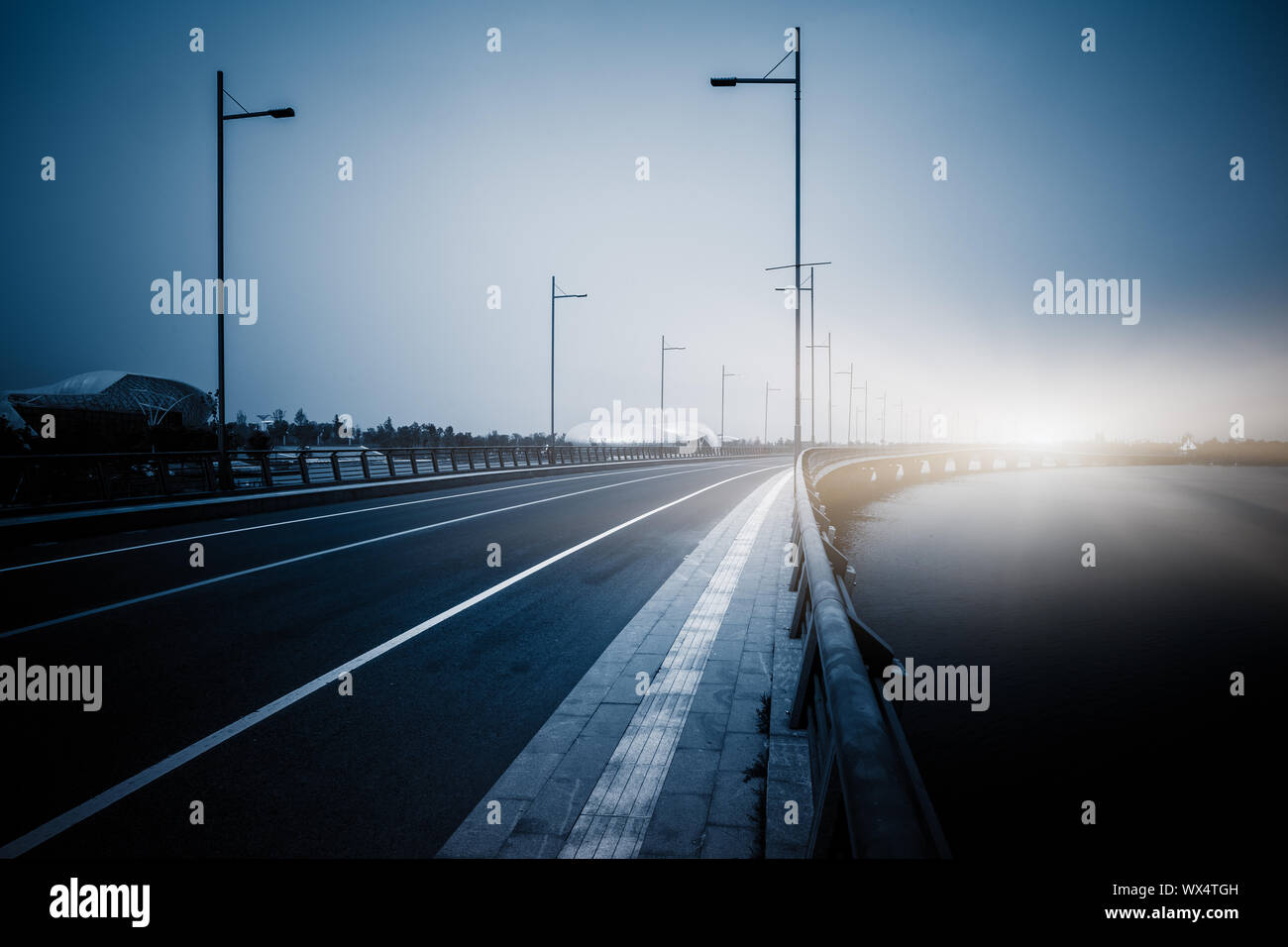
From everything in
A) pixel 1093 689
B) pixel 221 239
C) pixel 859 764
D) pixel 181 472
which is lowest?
pixel 1093 689

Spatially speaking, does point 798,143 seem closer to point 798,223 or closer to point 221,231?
point 798,223

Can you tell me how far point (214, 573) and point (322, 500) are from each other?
11.4 m

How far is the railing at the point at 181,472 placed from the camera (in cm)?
1350

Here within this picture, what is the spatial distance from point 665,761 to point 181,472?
17.9 m

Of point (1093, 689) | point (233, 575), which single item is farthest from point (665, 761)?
point (1093, 689)

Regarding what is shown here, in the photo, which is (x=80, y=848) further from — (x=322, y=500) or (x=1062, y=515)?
(x=1062, y=515)

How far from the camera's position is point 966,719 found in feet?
29.3

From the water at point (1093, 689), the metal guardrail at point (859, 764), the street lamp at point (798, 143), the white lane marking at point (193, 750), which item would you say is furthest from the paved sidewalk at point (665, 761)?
the street lamp at point (798, 143)

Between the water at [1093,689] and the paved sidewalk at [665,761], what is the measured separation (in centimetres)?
276

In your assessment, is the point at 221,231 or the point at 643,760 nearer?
the point at 643,760

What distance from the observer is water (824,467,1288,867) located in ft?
21.0

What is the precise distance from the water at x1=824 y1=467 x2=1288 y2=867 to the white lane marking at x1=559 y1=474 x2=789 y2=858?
9.49ft

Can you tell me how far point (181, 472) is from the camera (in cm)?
1698

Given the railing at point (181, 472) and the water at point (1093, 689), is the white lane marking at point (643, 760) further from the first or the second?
the railing at point (181, 472)
